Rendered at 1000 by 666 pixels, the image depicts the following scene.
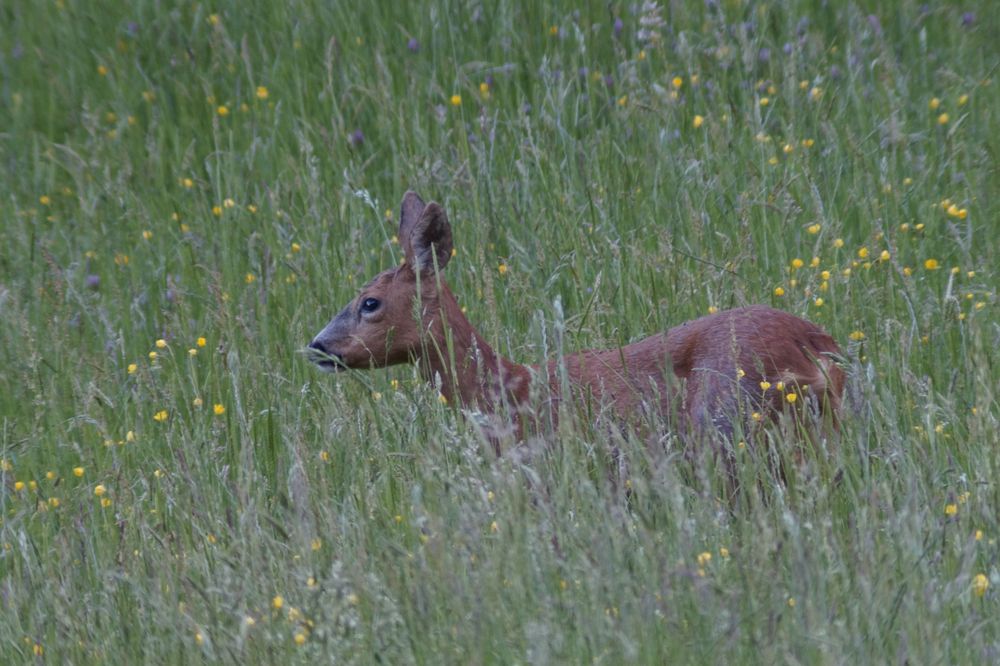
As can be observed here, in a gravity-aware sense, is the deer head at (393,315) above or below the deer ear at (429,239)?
below

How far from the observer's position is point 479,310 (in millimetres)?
6676

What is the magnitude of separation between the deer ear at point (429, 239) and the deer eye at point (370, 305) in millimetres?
208

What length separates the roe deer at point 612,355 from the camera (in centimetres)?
532

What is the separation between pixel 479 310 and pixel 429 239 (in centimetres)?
77

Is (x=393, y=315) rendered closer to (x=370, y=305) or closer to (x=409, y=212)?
(x=370, y=305)

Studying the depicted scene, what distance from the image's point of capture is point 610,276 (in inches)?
262

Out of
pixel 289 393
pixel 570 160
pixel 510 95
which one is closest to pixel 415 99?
pixel 510 95

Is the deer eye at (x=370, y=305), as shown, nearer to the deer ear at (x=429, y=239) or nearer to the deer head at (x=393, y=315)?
the deer head at (x=393, y=315)

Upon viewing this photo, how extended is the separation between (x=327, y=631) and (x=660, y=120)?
501cm

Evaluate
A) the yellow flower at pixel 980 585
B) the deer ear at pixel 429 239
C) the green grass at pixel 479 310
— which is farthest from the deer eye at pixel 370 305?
the yellow flower at pixel 980 585

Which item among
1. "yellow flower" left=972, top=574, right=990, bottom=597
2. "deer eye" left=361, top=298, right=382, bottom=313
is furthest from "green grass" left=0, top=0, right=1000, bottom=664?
"deer eye" left=361, top=298, right=382, bottom=313

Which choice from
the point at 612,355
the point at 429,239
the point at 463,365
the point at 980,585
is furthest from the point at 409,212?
the point at 980,585

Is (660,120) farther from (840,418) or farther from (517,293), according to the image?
(840,418)

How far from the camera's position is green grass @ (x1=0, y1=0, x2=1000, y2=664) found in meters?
3.51
